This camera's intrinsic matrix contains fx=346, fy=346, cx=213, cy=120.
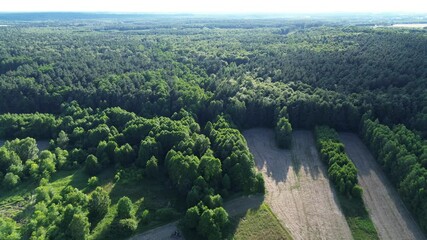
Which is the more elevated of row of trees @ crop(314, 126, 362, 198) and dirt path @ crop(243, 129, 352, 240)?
row of trees @ crop(314, 126, 362, 198)

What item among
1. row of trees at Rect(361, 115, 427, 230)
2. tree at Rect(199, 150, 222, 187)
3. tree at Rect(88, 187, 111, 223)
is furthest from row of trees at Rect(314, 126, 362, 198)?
tree at Rect(88, 187, 111, 223)

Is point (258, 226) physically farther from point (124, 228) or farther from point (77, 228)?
point (77, 228)

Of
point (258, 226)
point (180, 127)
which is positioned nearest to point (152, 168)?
point (180, 127)

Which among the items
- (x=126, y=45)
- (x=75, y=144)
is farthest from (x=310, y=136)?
(x=126, y=45)

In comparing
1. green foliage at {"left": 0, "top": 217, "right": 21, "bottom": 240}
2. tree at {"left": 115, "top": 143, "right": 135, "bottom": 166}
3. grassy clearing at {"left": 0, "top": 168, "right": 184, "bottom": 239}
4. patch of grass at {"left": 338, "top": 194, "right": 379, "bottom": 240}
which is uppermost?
tree at {"left": 115, "top": 143, "right": 135, "bottom": 166}

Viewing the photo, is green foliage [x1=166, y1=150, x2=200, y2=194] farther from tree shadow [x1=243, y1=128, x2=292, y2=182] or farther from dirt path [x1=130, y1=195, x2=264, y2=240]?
tree shadow [x1=243, y1=128, x2=292, y2=182]

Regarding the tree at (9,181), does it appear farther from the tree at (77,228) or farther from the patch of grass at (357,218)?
the patch of grass at (357,218)

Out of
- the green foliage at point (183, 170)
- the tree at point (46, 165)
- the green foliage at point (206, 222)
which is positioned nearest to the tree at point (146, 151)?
the green foliage at point (183, 170)
